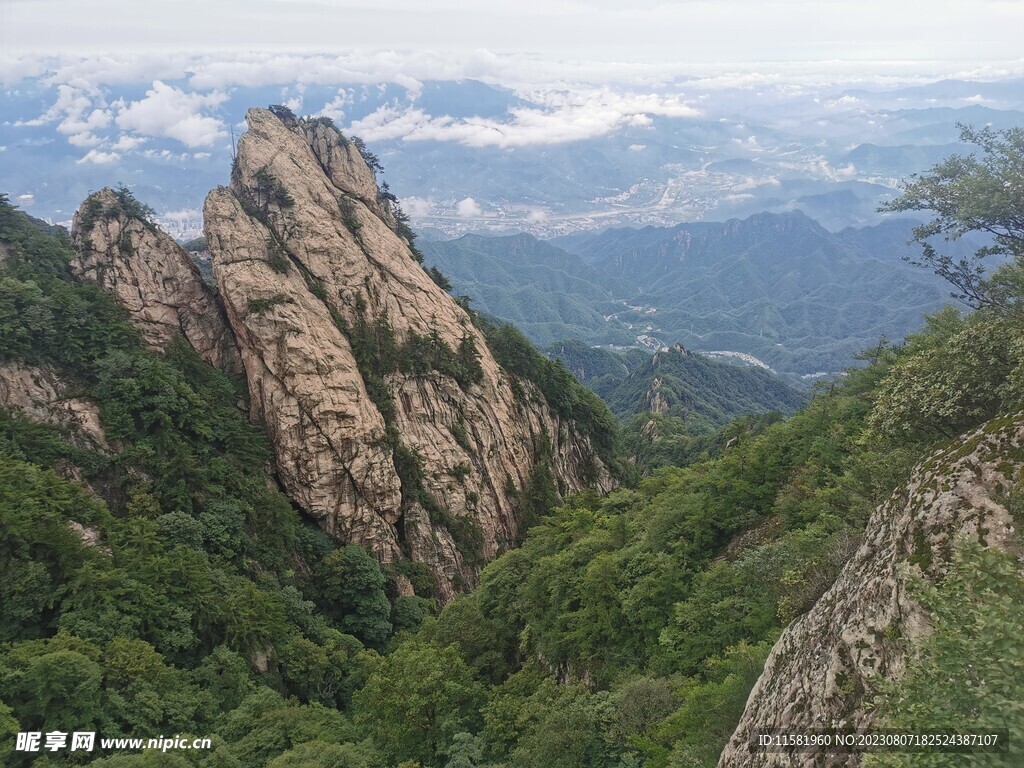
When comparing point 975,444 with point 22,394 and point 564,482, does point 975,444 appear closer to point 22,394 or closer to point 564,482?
point 22,394

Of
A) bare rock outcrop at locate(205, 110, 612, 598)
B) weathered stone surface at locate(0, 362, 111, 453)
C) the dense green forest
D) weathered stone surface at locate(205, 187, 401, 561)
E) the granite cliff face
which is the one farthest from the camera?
bare rock outcrop at locate(205, 110, 612, 598)

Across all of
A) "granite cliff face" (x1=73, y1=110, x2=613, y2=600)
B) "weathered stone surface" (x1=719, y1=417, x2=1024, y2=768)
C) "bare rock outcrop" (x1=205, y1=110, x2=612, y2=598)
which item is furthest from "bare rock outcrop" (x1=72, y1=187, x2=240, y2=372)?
"weathered stone surface" (x1=719, y1=417, x2=1024, y2=768)

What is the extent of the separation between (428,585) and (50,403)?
3182cm

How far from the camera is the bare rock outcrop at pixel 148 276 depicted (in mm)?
48969

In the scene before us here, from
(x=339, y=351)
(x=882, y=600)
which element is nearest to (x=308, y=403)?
(x=339, y=351)

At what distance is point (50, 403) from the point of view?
39.2 meters

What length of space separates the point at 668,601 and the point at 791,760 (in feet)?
41.3

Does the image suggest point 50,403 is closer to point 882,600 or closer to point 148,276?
point 148,276

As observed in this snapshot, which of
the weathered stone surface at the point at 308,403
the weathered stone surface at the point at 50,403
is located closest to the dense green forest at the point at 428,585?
the weathered stone surface at the point at 50,403

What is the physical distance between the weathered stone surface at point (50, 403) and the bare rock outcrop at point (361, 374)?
499 inches

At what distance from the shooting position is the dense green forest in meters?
14.2

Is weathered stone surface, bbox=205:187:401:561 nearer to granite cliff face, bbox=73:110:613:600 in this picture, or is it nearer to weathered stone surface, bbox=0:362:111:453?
granite cliff face, bbox=73:110:613:600

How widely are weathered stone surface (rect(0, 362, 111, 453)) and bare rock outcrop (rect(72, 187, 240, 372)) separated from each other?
8.99 meters

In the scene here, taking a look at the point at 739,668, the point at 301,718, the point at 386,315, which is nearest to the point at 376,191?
the point at 386,315
